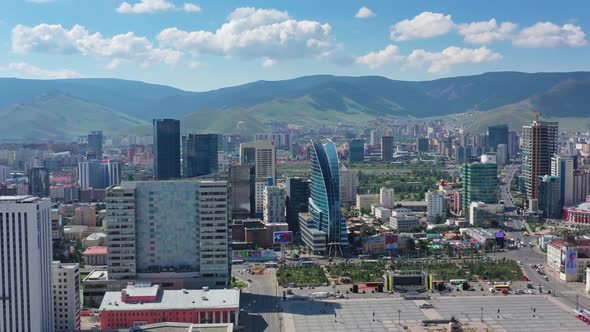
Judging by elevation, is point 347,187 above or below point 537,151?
below

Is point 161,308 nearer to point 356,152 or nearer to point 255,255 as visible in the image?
point 255,255

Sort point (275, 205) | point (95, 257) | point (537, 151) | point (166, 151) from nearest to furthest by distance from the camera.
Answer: point (95, 257)
point (275, 205)
point (537, 151)
point (166, 151)

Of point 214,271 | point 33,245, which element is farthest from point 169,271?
point 33,245

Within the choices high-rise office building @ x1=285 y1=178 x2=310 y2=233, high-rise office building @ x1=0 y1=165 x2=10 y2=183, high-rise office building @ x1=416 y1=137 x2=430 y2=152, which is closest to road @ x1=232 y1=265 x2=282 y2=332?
high-rise office building @ x1=285 y1=178 x2=310 y2=233

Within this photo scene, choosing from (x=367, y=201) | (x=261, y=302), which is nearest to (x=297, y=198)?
(x=367, y=201)

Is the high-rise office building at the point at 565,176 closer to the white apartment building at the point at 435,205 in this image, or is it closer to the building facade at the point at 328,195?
the white apartment building at the point at 435,205
